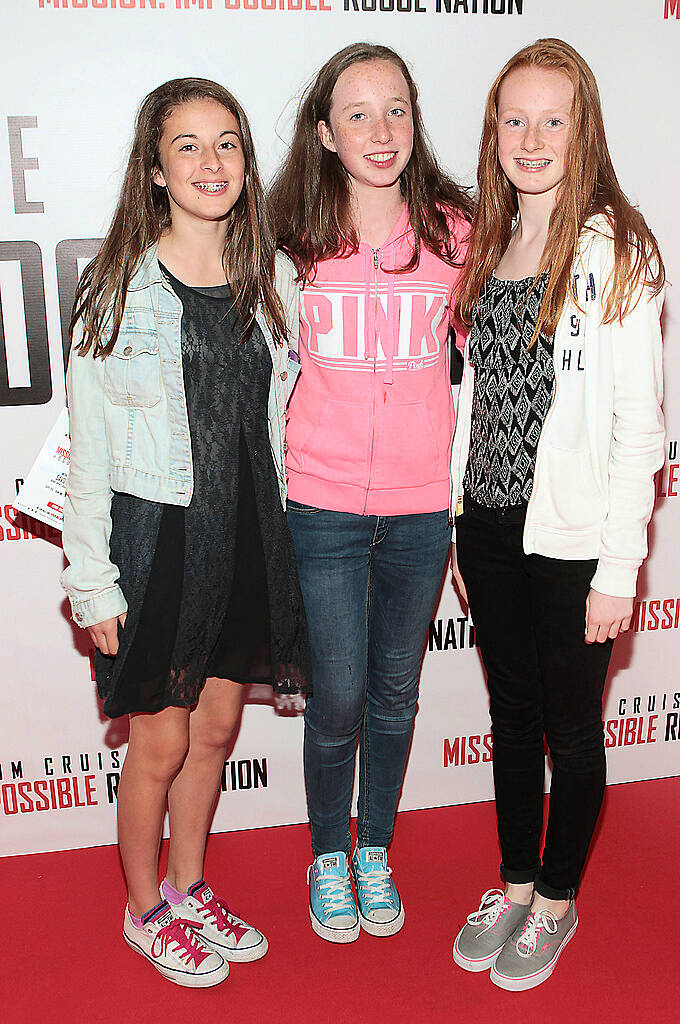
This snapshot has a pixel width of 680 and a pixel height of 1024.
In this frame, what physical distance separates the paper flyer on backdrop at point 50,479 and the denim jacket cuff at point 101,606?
35cm

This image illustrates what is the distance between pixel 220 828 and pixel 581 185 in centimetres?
→ 183

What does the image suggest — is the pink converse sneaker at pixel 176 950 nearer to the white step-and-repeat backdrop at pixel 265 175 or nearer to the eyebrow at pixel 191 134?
the white step-and-repeat backdrop at pixel 265 175

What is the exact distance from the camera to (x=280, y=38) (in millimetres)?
2104

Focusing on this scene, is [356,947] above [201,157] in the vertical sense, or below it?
below

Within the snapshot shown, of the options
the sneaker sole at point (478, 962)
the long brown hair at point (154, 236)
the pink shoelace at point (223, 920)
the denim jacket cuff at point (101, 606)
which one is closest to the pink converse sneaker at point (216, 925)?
the pink shoelace at point (223, 920)

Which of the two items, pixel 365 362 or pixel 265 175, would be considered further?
pixel 265 175

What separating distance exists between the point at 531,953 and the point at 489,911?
13 cm

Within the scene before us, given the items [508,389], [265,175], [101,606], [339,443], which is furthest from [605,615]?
[265,175]

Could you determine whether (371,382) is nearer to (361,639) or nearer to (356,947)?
(361,639)

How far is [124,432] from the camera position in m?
1.68

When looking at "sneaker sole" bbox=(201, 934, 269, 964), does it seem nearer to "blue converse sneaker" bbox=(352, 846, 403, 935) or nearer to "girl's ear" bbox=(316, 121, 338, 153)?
"blue converse sneaker" bbox=(352, 846, 403, 935)

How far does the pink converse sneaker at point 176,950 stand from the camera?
6.28 ft

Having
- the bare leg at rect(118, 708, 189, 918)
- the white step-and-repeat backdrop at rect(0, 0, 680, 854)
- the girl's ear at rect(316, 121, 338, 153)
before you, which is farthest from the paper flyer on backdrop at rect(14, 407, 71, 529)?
the girl's ear at rect(316, 121, 338, 153)

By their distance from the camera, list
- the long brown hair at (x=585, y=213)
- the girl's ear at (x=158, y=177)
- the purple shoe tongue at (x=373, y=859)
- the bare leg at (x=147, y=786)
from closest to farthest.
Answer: the long brown hair at (x=585, y=213), the girl's ear at (x=158, y=177), the bare leg at (x=147, y=786), the purple shoe tongue at (x=373, y=859)
